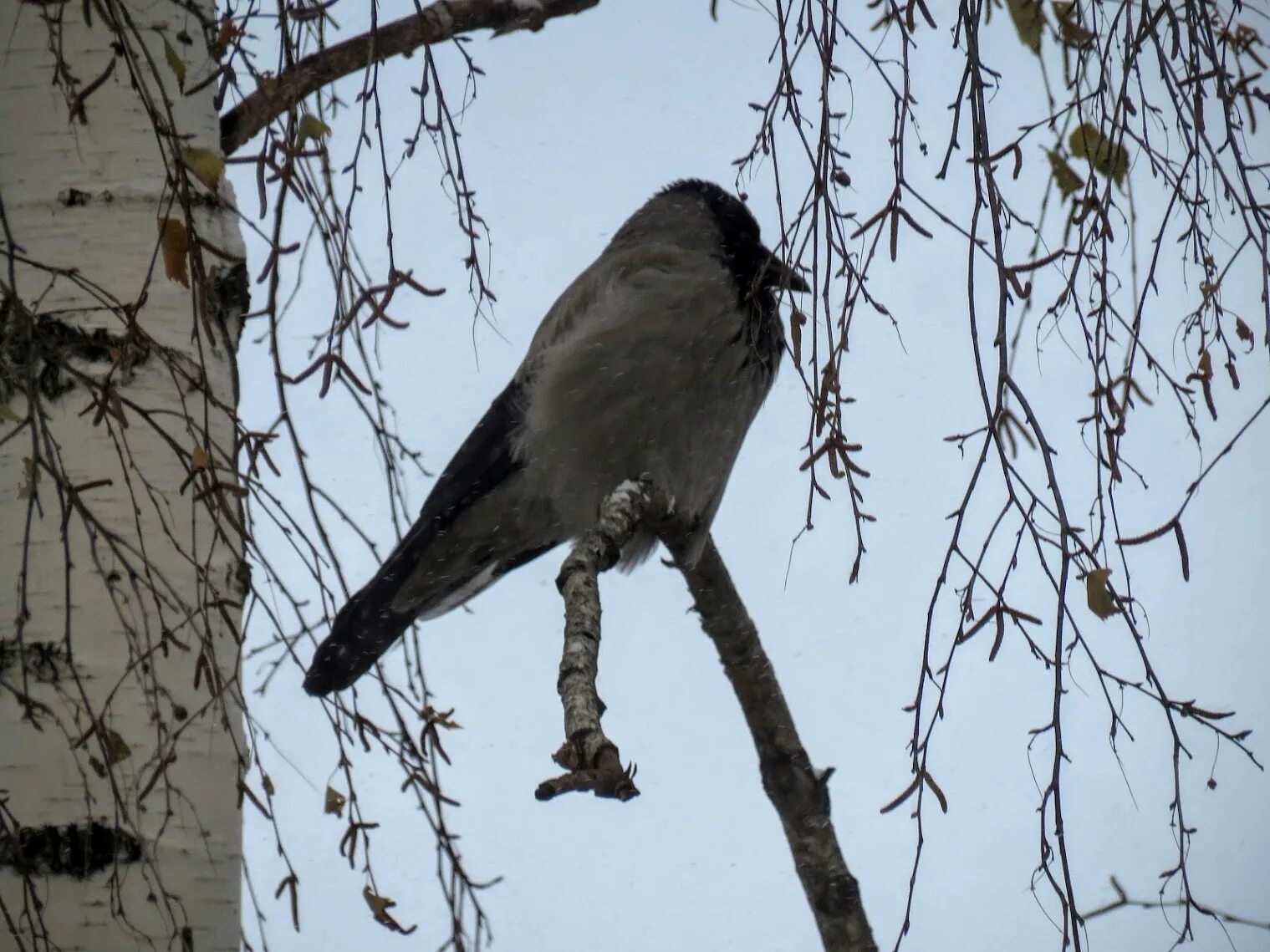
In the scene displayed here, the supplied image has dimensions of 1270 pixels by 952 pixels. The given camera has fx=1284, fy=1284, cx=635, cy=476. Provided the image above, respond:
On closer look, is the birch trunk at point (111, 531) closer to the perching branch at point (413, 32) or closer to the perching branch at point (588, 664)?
Answer: the perching branch at point (413, 32)

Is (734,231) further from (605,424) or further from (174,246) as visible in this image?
(174,246)

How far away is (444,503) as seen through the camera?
2857 millimetres

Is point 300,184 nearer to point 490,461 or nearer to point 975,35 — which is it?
point 975,35

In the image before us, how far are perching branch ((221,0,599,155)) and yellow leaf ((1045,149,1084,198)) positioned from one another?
3.30ft

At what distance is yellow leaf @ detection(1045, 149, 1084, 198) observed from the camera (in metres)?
1.51

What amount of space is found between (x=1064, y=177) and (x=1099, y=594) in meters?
0.55

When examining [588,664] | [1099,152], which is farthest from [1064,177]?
[588,664]

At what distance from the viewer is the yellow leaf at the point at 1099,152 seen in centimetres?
137

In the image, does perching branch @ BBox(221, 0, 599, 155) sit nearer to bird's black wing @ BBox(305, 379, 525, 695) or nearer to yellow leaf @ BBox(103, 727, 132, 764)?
bird's black wing @ BBox(305, 379, 525, 695)

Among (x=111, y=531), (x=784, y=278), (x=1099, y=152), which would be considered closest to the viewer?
(x=784, y=278)

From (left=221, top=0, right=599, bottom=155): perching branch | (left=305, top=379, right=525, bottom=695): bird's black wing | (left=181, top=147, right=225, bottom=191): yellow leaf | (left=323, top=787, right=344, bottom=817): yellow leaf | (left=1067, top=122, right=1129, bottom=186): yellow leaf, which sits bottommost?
(left=323, top=787, right=344, bottom=817): yellow leaf

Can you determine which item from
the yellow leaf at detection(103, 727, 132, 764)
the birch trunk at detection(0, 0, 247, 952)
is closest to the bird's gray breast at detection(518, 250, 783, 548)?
the birch trunk at detection(0, 0, 247, 952)

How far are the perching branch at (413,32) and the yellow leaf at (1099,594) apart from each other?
133 centimetres

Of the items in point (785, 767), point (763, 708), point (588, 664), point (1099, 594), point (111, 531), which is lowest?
point (1099, 594)
